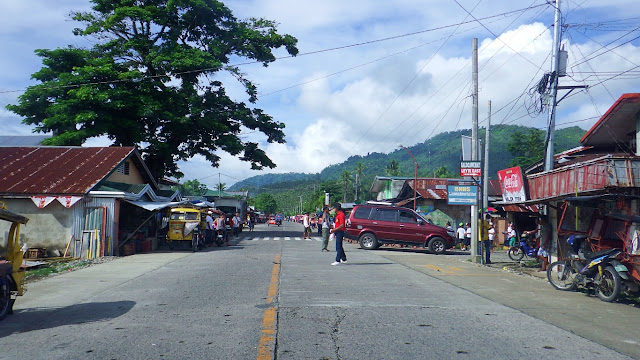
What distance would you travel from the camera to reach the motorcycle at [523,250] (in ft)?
61.1

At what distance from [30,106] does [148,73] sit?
7.05 metres

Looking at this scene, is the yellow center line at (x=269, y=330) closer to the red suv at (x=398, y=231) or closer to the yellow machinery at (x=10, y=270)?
the yellow machinery at (x=10, y=270)

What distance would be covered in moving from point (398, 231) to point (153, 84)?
1761cm

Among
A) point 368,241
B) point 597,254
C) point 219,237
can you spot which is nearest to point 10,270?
point 597,254

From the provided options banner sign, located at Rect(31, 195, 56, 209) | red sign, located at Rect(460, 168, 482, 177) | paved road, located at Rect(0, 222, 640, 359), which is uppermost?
A: red sign, located at Rect(460, 168, 482, 177)

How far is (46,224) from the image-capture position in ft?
64.5

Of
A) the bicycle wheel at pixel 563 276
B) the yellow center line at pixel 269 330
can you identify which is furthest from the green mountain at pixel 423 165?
the yellow center line at pixel 269 330

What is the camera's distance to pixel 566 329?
7.43 metres

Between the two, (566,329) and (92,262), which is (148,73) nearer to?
(92,262)

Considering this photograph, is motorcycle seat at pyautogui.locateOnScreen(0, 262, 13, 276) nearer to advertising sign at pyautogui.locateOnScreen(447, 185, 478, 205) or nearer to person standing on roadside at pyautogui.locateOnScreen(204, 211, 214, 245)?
advertising sign at pyautogui.locateOnScreen(447, 185, 478, 205)

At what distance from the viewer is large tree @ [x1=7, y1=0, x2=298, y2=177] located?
2989 centimetres

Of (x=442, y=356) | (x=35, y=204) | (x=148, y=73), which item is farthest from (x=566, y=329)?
(x=148, y=73)

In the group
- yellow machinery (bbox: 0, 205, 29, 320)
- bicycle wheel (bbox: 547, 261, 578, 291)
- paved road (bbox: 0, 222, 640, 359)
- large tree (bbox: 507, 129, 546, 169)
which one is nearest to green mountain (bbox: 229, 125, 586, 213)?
large tree (bbox: 507, 129, 546, 169)

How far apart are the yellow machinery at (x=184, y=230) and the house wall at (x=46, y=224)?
476cm
